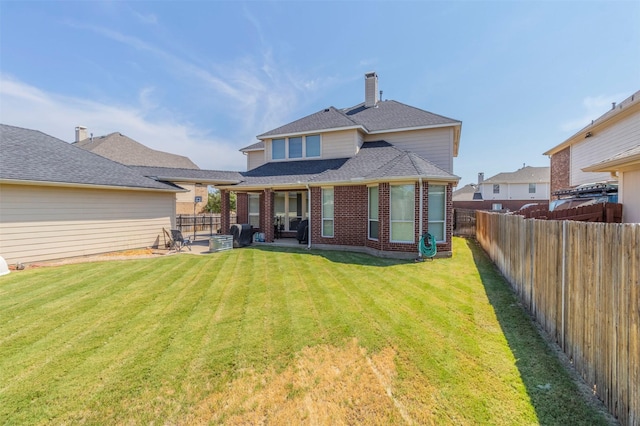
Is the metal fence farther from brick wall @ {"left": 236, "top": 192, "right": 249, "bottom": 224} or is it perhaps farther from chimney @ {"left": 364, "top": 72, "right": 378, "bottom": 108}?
chimney @ {"left": 364, "top": 72, "right": 378, "bottom": 108}

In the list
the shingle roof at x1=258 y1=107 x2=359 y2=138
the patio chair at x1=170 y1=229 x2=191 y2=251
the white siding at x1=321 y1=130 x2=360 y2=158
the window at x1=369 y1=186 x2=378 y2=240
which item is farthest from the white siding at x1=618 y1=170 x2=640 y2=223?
the patio chair at x1=170 y1=229 x2=191 y2=251

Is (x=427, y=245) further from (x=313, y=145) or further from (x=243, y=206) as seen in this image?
(x=243, y=206)

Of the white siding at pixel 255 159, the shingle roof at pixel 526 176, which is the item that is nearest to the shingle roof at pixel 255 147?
the white siding at pixel 255 159

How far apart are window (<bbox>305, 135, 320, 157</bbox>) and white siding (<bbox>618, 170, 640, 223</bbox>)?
460 inches

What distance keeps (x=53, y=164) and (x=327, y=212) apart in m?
11.0

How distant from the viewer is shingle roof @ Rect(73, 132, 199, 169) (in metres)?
27.0

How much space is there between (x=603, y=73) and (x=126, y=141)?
38246mm

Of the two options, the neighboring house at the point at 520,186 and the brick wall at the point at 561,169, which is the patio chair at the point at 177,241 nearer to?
the brick wall at the point at 561,169

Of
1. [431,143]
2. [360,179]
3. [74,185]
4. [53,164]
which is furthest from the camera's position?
[431,143]

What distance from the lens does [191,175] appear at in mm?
14336

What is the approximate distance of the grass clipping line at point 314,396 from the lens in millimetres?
2680

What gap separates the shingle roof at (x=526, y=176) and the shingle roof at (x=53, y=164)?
1717 inches

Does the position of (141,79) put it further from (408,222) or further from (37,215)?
(408,222)

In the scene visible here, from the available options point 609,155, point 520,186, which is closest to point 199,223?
point 609,155
